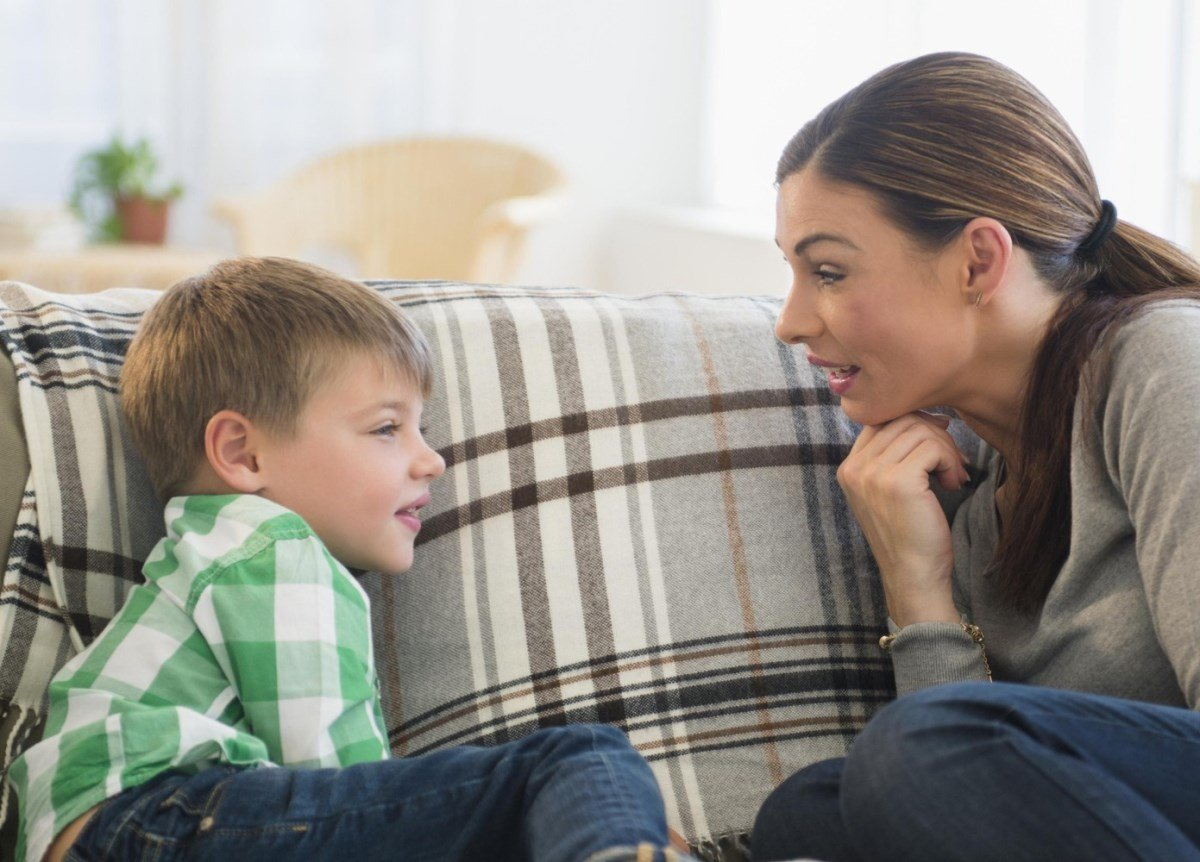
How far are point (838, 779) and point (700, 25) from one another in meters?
3.89

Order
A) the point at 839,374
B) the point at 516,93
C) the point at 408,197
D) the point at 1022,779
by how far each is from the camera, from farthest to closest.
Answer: the point at 516,93 < the point at 408,197 < the point at 839,374 < the point at 1022,779

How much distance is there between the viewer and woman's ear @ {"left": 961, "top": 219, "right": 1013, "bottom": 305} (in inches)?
51.9

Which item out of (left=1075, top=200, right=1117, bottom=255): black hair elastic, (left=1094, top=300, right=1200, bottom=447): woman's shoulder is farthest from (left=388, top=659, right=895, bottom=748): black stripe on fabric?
(left=1075, top=200, right=1117, bottom=255): black hair elastic

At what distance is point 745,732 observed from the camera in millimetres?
1413

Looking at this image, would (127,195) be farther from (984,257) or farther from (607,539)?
(984,257)

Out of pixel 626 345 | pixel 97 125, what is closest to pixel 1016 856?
pixel 626 345

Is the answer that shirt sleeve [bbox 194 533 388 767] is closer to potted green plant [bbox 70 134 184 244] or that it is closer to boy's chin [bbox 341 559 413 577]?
boy's chin [bbox 341 559 413 577]

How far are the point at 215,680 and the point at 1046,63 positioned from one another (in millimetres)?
2423

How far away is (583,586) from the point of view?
1416mm

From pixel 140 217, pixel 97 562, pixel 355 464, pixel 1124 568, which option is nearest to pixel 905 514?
pixel 1124 568

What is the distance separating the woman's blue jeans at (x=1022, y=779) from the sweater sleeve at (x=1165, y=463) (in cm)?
8

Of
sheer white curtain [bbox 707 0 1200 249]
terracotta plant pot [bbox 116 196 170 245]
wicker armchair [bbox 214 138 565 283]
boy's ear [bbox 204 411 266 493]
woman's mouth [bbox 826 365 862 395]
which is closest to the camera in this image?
boy's ear [bbox 204 411 266 493]

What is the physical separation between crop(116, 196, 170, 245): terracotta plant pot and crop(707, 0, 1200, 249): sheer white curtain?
1.80 meters

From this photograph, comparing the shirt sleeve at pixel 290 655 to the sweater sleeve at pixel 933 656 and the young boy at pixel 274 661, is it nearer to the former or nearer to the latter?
the young boy at pixel 274 661
